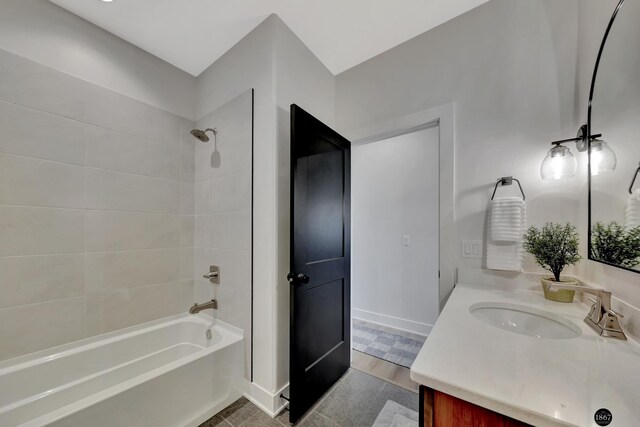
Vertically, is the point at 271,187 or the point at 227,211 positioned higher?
the point at 271,187

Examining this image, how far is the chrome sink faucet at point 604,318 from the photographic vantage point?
0.80m

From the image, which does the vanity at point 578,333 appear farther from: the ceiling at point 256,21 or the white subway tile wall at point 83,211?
the white subway tile wall at point 83,211

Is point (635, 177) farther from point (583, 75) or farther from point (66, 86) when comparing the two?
point (66, 86)

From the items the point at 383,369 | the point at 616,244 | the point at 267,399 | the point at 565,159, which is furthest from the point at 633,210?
the point at 267,399

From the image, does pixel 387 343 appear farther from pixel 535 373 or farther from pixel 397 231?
pixel 535 373

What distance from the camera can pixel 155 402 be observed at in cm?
129

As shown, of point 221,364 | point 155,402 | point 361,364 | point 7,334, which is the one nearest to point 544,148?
point 361,364

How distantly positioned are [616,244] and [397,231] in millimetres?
1947

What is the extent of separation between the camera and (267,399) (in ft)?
5.14

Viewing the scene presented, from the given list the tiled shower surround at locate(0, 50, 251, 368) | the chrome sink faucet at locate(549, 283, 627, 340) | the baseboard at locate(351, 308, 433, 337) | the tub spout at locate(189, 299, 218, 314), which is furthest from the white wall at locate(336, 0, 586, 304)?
the tub spout at locate(189, 299, 218, 314)

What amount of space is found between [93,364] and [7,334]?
48cm

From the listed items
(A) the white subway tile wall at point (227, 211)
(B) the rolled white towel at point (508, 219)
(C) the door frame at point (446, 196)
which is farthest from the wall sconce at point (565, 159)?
(A) the white subway tile wall at point (227, 211)

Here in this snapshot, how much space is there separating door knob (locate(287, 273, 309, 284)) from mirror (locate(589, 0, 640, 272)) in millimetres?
1327

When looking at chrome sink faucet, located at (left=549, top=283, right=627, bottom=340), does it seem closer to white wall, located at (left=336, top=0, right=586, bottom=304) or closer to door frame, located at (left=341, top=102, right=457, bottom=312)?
white wall, located at (left=336, top=0, right=586, bottom=304)
